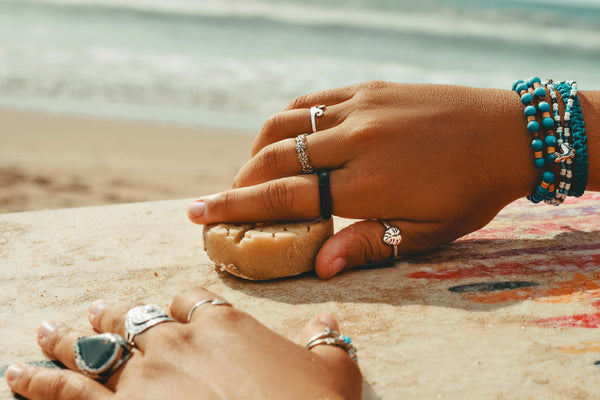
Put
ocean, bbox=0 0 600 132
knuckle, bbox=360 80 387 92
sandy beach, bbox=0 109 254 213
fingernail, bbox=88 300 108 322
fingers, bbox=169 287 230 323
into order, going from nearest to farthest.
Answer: fingers, bbox=169 287 230 323 < fingernail, bbox=88 300 108 322 < knuckle, bbox=360 80 387 92 < sandy beach, bbox=0 109 254 213 < ocean, bbox=0 0 600 132

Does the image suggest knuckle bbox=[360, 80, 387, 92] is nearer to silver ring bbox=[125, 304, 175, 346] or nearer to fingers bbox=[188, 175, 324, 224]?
fingers bbox=[188, 175, 324, 224]

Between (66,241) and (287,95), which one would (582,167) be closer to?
(66,241)

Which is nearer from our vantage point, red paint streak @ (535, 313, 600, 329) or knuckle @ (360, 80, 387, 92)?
red paint streak @ (535, 313, 600, 329)

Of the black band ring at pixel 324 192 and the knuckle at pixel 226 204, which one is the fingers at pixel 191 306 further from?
the black band ring at pixel 324 192

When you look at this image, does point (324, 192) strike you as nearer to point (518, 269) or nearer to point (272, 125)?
point (272, 125)

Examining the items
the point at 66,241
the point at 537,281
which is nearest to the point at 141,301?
the point at 66,241

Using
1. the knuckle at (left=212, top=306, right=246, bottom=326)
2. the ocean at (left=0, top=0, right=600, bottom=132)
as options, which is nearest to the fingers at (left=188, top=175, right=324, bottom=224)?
the knuckle at (left=212, top=306, right=246, bottom=326)
